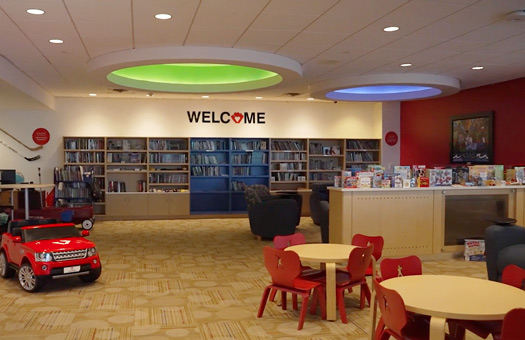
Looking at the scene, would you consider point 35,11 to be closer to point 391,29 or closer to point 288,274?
point 288,274

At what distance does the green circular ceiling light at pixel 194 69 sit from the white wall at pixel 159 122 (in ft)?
10.7

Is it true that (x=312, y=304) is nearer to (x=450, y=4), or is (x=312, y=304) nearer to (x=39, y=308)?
(x=39, y=308)

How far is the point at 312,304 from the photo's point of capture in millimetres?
5719

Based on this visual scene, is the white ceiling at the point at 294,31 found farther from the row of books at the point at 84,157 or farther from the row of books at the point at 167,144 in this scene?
the row of books at the point at 167,144

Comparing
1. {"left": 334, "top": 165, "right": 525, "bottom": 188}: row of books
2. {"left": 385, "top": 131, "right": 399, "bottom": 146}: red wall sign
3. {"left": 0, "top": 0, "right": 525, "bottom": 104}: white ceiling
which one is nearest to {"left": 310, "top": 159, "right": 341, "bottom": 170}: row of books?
{"left": 385, "top": 131, "right": 399, "bottom": 146}: red wall sign

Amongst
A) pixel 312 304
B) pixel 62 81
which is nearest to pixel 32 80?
pixel 62 81

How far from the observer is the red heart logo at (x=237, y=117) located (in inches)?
581

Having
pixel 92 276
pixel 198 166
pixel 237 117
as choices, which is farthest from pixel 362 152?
pixel 92 276

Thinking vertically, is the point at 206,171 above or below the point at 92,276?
above

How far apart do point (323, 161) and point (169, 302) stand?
32.4 ft

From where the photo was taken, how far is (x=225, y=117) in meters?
14.7

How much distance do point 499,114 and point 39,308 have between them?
9.87 metres

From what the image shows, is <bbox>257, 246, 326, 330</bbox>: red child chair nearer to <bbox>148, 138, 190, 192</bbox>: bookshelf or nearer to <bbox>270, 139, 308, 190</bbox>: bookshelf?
<bbox>148, 138, 190, 192</bbox>: bookshelf

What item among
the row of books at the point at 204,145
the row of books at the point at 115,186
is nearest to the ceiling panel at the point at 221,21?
the row of books at the point at 204,145
